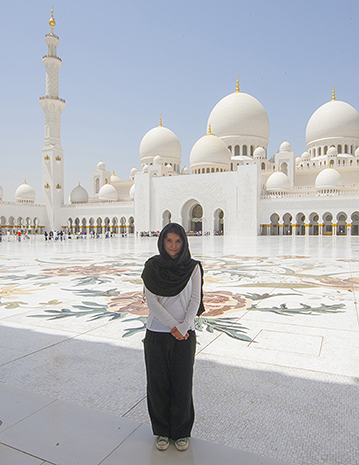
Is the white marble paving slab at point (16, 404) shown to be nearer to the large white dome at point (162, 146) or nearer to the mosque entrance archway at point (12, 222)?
the mosque entrance archway at point (12, 222)

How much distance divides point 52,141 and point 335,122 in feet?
75.5

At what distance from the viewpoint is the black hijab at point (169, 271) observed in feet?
4.71

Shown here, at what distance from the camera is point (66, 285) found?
4508 mm

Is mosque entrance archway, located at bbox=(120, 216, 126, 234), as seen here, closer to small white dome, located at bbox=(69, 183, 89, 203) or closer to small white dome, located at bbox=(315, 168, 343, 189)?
small white dome, located at bbox=(69, 183, 89, 203)

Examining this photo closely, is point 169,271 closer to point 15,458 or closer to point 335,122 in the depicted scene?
point 15,458

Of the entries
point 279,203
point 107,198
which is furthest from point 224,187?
point 107,198

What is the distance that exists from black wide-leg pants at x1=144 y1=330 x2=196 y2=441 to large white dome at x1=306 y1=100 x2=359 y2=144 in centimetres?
3251

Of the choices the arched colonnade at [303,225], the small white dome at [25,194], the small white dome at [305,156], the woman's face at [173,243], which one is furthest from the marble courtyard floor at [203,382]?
the small white dome at [25,194]

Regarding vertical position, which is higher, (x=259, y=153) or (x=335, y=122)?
(x=335, y=122)

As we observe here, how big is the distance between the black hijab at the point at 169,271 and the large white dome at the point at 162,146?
32.3m

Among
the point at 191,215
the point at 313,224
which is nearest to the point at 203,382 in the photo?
the point at 313,224

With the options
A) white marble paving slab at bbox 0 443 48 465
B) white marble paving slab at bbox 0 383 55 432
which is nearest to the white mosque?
white marble paving slab at bbox 0 383 55 432

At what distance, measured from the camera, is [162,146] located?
1304 inches

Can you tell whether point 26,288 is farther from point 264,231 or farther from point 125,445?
point 264,231
